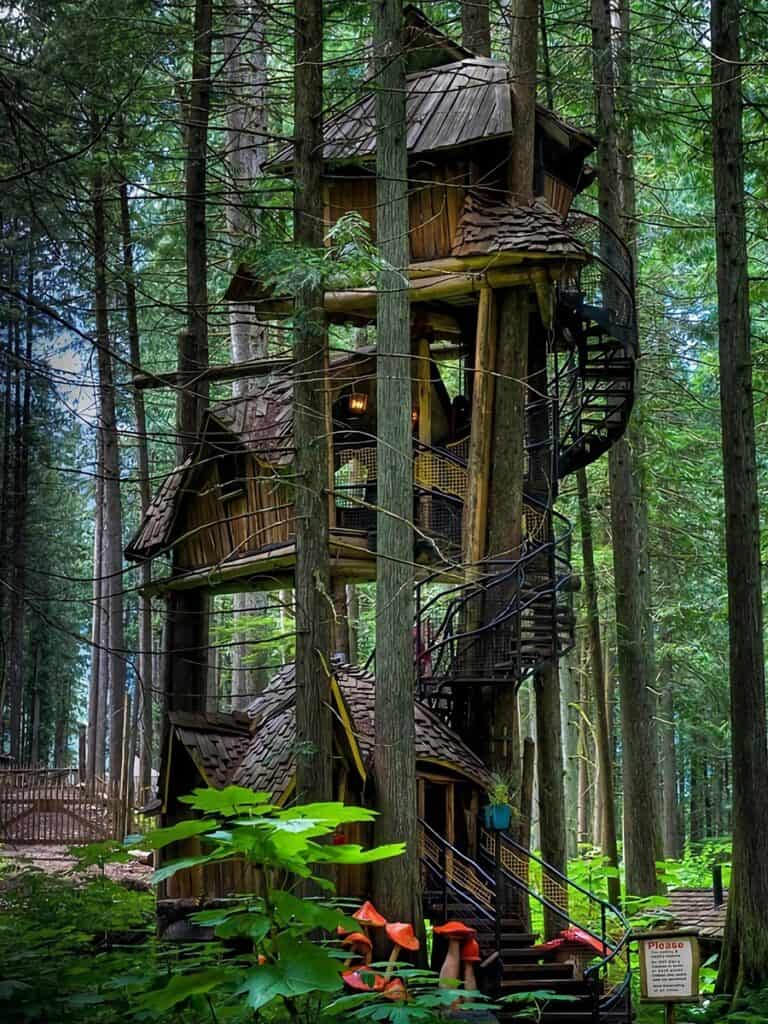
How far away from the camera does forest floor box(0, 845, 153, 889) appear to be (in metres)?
19.2

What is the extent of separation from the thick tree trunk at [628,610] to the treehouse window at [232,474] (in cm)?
588

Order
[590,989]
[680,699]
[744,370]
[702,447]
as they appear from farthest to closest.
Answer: [680,699]
[702,447]
[744,370]
[590,989]

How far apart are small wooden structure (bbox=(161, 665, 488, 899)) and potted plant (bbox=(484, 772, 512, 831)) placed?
0.22m

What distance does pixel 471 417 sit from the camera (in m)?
17.9

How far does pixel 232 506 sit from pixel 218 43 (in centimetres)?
1363

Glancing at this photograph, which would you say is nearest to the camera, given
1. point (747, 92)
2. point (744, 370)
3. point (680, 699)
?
point (744, 370)

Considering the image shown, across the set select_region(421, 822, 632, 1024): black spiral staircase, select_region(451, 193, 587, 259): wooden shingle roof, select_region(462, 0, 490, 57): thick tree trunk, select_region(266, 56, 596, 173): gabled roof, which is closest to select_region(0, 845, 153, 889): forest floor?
select_region(421, 822, 632, 1024): black spiral staircase

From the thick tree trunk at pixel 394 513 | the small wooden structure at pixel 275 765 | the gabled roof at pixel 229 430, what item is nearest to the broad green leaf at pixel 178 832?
the thick tree trunk at pixel 394 513

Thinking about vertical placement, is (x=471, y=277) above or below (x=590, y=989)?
above

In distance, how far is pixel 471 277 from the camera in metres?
17.1

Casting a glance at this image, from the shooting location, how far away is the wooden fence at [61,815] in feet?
84.6

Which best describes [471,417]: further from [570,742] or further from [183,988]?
[570,742]

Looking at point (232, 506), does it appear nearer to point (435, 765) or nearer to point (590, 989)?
point (435, 765)

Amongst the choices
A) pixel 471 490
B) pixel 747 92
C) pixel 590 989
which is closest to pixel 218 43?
pixel 747 92
